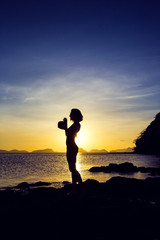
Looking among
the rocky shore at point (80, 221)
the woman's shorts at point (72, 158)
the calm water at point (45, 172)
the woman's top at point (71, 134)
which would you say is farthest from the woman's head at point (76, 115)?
the calm water at point (45, 172)

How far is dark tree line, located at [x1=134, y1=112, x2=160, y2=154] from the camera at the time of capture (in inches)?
4416

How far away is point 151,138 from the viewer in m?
124

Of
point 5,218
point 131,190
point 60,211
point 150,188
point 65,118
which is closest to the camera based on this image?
point 5,218

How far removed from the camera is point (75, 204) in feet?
24.2

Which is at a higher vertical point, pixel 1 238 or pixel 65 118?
pixel 65 118

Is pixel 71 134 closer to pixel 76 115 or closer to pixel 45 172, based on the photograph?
pixel 76 115

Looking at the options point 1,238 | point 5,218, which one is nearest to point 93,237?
point 1,238

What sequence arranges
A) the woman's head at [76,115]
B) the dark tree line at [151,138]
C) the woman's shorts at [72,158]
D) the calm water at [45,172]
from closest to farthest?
the woman's shorts at [72,158] → the woman's head at [76,115] → the calm water at [45,172] → the dark tree line at [151,138]

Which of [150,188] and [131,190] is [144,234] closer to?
[131,190]

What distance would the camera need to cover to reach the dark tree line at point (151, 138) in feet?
368

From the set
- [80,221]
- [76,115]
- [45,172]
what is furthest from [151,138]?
[80,221]

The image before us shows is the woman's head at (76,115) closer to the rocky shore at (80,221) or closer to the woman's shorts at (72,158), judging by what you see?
the woman's shorts at (72,158)

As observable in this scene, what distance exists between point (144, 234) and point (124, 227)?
579 millimetres

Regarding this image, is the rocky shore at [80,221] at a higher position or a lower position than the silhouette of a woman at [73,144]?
lower
